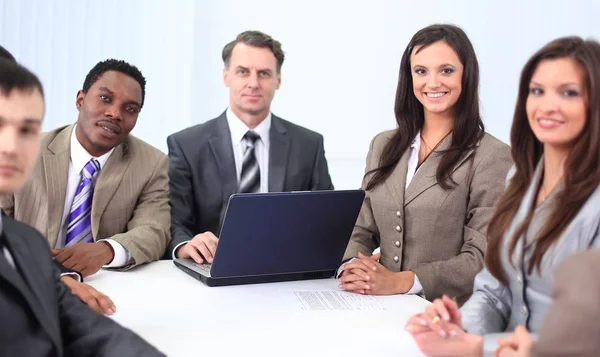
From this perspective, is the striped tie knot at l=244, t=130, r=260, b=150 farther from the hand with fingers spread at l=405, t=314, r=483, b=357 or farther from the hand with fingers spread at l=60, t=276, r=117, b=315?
the hand with fingers spread at l=405, t=314, r=483, b=357

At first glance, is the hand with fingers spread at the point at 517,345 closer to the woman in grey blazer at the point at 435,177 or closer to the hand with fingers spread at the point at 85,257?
the woman in grey blazer at the point at 435,177

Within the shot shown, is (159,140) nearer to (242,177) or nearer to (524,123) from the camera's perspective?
(242,177)

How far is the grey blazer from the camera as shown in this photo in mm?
1770

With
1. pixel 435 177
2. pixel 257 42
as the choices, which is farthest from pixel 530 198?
pixel 257 42

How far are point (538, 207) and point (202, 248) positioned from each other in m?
1.18

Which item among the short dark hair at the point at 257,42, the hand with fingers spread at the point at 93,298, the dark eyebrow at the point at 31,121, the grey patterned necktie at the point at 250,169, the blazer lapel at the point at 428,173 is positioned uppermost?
the short dark hair at the point at 257,42

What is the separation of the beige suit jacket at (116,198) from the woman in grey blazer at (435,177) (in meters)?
0.76

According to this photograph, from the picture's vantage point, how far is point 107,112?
113 inches

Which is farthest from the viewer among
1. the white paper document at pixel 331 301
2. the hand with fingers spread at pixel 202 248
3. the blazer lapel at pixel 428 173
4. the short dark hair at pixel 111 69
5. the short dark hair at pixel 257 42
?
the short dark hair at pixel 257 42

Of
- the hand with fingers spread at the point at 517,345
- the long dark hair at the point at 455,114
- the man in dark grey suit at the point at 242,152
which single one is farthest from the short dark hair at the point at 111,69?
the hand with fingers spread at the point at 517,345

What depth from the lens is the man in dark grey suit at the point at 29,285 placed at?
1424 millimetres

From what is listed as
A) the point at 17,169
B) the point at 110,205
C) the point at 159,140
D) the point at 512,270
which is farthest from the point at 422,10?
the point at 17,169

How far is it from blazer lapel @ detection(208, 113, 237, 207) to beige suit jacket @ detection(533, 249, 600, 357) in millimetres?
2467

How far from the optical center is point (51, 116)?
4.88 metres
